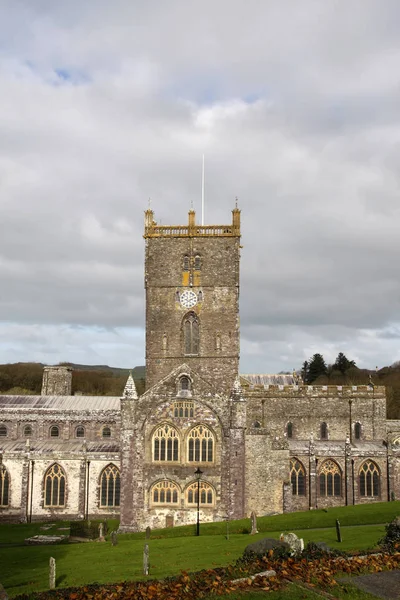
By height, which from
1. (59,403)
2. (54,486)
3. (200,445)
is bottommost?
(54,486)

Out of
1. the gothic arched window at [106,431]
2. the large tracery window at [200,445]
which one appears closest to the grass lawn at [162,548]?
the large tracery window at [200,445]

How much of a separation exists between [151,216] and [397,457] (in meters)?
29.3

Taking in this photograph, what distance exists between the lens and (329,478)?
50.8 meters

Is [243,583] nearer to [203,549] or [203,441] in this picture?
[203,549]

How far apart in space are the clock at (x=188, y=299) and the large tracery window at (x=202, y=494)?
15.8m

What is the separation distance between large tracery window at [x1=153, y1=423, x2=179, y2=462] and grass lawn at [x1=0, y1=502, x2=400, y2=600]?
5.59 m

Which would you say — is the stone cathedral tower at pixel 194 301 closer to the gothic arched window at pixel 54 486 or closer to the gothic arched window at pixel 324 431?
the gothic arched window at pixel 324 431

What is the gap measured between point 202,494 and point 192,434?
4.26m

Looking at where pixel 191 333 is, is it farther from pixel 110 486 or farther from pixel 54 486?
pixel 54 486

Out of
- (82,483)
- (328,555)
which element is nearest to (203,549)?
(328,555)

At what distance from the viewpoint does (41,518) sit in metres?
49.5

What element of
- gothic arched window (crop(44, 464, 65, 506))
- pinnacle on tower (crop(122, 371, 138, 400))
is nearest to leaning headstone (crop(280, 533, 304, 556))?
pinnacle on tower (crop(122, 371, 138, 400))

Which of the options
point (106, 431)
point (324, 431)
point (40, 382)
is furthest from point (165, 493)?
point (40, 382)

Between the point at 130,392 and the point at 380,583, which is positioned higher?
the point at 130,392
